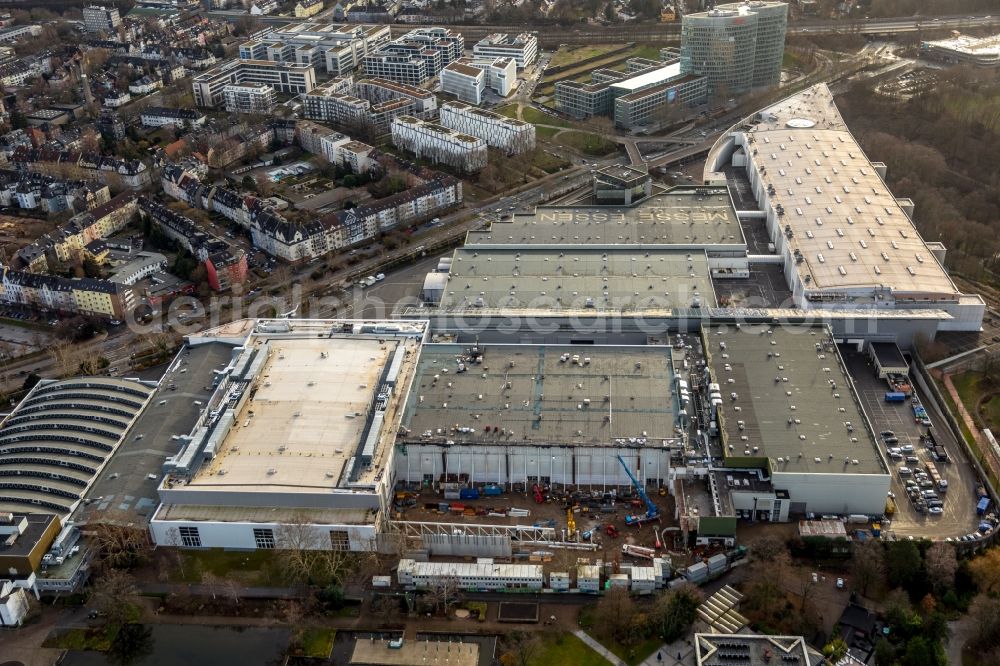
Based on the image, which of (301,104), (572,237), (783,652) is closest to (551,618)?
(783,652)

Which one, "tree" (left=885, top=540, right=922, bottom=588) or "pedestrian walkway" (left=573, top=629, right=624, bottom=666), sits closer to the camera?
"pedestrian walkway" (left=573, top=629, right=624, bottom=666)

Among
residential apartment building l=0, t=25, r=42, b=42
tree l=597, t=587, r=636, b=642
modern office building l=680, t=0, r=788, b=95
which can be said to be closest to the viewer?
tree l=597, t=587, r=636, b=642

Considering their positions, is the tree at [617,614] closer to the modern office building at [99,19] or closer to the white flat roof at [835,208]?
the white flat roof at [835,208]

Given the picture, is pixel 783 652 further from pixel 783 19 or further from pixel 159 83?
pixel 159 83

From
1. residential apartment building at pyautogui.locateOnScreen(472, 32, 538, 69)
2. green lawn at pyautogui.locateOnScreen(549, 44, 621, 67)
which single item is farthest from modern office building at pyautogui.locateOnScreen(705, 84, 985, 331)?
residential apartment building at pyautogui.locateOnScreen(472, 32, 538, 69)

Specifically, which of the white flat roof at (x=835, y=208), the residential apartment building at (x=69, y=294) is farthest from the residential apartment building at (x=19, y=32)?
the white flat roof at (x=835, y=208)

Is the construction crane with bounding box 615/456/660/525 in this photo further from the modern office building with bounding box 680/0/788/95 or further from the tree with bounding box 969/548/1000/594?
the modern office building with bounding box 680/0/788/95

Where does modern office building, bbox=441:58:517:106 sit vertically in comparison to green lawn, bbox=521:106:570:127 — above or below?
above

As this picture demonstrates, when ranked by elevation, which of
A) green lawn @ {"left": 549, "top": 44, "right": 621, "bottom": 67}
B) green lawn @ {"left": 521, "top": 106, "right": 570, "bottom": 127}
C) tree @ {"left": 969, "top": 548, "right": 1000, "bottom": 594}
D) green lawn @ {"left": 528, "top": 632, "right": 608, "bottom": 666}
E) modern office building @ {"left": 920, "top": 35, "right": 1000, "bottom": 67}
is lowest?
green lawn @ {"left": 528, "top": 632, "right": 608, "bottom": 666}
